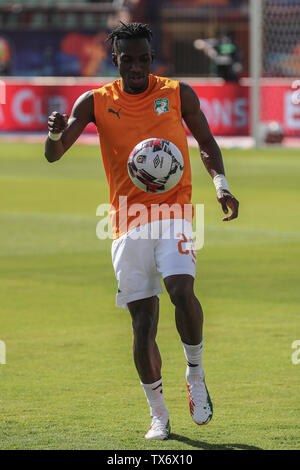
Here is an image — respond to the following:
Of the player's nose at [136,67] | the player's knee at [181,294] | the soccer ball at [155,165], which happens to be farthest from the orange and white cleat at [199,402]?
the player's nose at [136,67]

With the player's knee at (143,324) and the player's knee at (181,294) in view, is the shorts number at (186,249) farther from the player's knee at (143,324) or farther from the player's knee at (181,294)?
the player's knee at (143,324)

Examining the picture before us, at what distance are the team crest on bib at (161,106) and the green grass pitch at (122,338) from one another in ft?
5.73

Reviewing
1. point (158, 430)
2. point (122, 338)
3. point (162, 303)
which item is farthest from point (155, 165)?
point (162, 303)

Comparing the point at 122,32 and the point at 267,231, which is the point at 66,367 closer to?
the point at 122,32

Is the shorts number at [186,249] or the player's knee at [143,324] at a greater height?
the shorts number at [186,249]

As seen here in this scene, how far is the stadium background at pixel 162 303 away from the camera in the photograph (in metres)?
6.69

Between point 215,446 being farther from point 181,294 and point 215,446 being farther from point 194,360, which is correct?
point 181,294

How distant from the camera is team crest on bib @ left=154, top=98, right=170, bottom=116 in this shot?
6547 millimetres

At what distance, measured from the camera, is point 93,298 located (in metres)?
11.2

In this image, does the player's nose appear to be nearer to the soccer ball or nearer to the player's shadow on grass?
the soccer ball

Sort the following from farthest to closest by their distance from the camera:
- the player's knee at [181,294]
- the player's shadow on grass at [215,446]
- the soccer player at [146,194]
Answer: the soccer player at [146,194] < the player's knee at [181,294] < the player's shadow on grass at [215,446]

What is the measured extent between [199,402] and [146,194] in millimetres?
1160

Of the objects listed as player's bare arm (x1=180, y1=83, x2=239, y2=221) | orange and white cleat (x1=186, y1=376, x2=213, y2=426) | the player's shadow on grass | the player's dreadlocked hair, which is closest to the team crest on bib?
player's bare arm (x1=180, y1=83, x2=239, y2=221)
